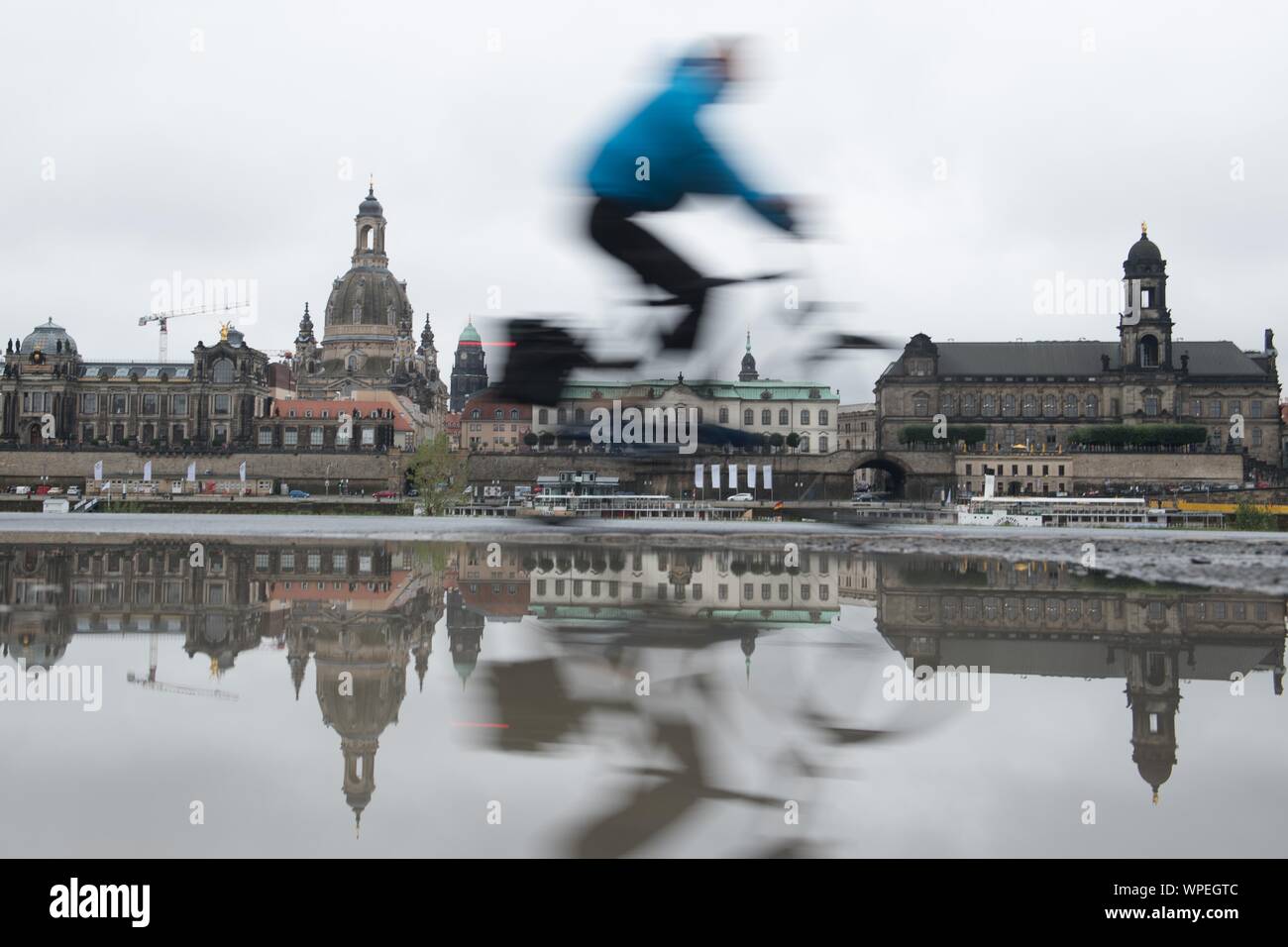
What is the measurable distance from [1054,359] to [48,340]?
327 feet

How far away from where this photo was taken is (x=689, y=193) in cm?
923

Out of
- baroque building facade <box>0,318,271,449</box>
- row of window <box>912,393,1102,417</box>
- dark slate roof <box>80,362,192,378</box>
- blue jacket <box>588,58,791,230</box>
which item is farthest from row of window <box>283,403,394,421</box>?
blue jacket <box>588,58,791,230</box>

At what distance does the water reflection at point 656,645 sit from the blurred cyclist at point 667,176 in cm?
357

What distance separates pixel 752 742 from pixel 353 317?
120 metres

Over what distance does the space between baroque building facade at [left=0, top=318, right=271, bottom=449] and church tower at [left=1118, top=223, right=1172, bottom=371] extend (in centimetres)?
8374

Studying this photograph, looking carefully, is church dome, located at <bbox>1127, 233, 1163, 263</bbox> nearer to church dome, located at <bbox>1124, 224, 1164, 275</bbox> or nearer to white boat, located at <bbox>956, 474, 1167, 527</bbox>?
church dome, located at <bbox>1124, 224, 1164, 275</bbox>

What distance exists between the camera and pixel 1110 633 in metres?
12.1

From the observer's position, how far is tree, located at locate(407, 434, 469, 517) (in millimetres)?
60844

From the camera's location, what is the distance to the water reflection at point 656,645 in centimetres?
643

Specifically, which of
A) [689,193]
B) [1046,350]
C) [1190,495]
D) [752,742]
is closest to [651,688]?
[752,742]

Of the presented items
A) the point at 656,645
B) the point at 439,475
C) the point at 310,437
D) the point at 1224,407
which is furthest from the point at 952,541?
the point at 1224,407

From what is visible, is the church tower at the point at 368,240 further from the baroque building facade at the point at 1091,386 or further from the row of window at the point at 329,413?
the baroque building facade at the point at 1091,386

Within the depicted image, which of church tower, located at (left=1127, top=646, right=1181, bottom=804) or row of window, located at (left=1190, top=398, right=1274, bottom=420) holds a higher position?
row of window, located at (left=1190, top=398, right=1274, bottom=420)
